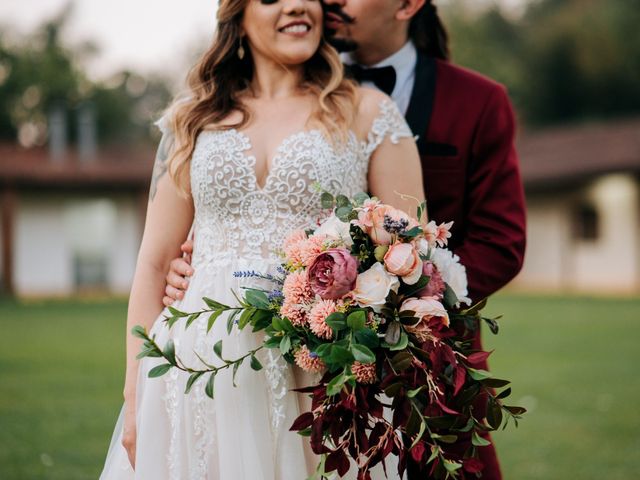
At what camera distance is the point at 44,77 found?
4572 centimetres

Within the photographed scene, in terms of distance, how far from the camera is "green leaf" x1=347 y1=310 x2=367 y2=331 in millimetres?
2373

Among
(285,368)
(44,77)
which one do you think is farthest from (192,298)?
(44,77)

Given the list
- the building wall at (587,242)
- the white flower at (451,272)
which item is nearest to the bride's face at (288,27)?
the white flower at (451,272)

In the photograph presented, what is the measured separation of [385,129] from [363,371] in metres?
1.03

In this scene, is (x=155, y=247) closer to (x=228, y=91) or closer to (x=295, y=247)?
(x=228, y=91)

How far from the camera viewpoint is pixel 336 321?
94.2 inches

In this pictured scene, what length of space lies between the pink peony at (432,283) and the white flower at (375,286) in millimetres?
92

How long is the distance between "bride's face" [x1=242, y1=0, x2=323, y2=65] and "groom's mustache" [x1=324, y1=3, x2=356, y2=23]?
318mm

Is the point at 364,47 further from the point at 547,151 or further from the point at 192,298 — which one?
the point at 547,151

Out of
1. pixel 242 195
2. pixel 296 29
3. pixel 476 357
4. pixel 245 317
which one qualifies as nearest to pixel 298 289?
pixel 245 317

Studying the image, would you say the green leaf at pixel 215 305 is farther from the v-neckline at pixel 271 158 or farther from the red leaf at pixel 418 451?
the red leaf at pixel 418 451

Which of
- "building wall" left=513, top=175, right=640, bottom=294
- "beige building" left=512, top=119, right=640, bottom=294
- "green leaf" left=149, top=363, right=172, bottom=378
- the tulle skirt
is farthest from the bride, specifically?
"building wall" left=513, top=175, right=640, bottom=294

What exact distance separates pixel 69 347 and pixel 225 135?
12.0m

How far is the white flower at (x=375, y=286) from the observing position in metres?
2.41
